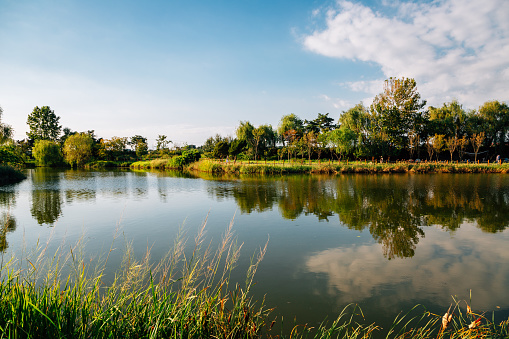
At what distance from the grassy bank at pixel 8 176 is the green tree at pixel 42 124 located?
161 feet

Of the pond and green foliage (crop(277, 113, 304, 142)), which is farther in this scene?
green foliage (crop(277, 113, 304, 142))

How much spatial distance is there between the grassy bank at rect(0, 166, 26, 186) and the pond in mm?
11674

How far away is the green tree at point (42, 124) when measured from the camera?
6631 cm

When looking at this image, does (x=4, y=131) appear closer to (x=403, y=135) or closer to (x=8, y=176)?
(x=8, y=176)

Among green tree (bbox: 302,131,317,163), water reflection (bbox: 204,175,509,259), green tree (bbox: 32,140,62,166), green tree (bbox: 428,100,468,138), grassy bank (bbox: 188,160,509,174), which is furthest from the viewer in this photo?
green tree (bbox: 32,140,62,166)

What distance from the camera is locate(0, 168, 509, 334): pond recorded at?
4.99 meters

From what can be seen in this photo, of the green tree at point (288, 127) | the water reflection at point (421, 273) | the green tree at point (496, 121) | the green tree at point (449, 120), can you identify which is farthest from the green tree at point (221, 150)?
the green tree at point (496, 121)

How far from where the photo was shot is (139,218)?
11.4 meters

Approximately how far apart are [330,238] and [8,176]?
30.0 metres

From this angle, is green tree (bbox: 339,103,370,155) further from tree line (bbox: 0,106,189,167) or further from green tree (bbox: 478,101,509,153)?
tree line (bbox: 0,106,189,167)

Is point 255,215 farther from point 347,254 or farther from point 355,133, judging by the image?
point 355,133

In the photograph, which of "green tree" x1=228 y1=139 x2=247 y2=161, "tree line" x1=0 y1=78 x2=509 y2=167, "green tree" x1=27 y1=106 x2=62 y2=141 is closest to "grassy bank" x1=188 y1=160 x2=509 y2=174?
"tree line" x1=0 y1=78 x2=509 y2=167

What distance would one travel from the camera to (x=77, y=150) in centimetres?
5234

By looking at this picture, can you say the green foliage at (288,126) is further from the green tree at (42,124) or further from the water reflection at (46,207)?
the green tree at (42,124)
